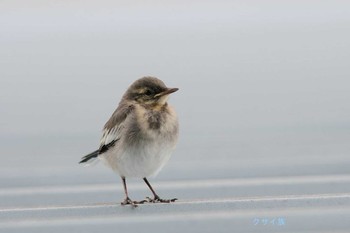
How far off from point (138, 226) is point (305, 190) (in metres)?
1.78

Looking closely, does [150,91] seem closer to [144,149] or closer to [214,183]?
[144,149]

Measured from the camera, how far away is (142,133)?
6691 millimetres

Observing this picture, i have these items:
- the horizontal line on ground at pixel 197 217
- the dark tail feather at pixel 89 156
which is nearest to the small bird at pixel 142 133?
the dark tail feather at pixel 89 156

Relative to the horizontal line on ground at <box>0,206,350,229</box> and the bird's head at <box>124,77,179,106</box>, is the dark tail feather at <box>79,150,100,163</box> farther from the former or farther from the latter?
the horizontal line on ground at <box>0,206,350,229</box>

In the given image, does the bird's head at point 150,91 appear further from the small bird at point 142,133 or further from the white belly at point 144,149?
the white belly at point 144,149

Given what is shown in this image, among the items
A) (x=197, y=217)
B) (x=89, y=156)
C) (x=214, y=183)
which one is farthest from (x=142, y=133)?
(x=197, y=217)

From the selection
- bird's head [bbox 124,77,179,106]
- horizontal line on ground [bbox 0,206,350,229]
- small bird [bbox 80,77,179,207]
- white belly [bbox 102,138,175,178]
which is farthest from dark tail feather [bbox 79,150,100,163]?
horizontal line on ground [bbox 0,206,350,229]

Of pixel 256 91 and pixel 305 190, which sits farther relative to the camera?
pixel 256 91

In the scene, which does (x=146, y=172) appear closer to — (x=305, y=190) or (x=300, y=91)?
(x=305, y=190)

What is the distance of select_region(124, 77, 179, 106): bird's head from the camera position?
6.87 meters

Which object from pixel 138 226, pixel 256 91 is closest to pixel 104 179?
pixel 256 91

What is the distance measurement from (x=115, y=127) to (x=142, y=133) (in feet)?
0.95

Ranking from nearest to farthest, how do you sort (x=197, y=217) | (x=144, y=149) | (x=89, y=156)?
(x=197, y=217), (x=144, y=149), (x=89, y=156)

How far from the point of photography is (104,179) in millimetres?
7867
